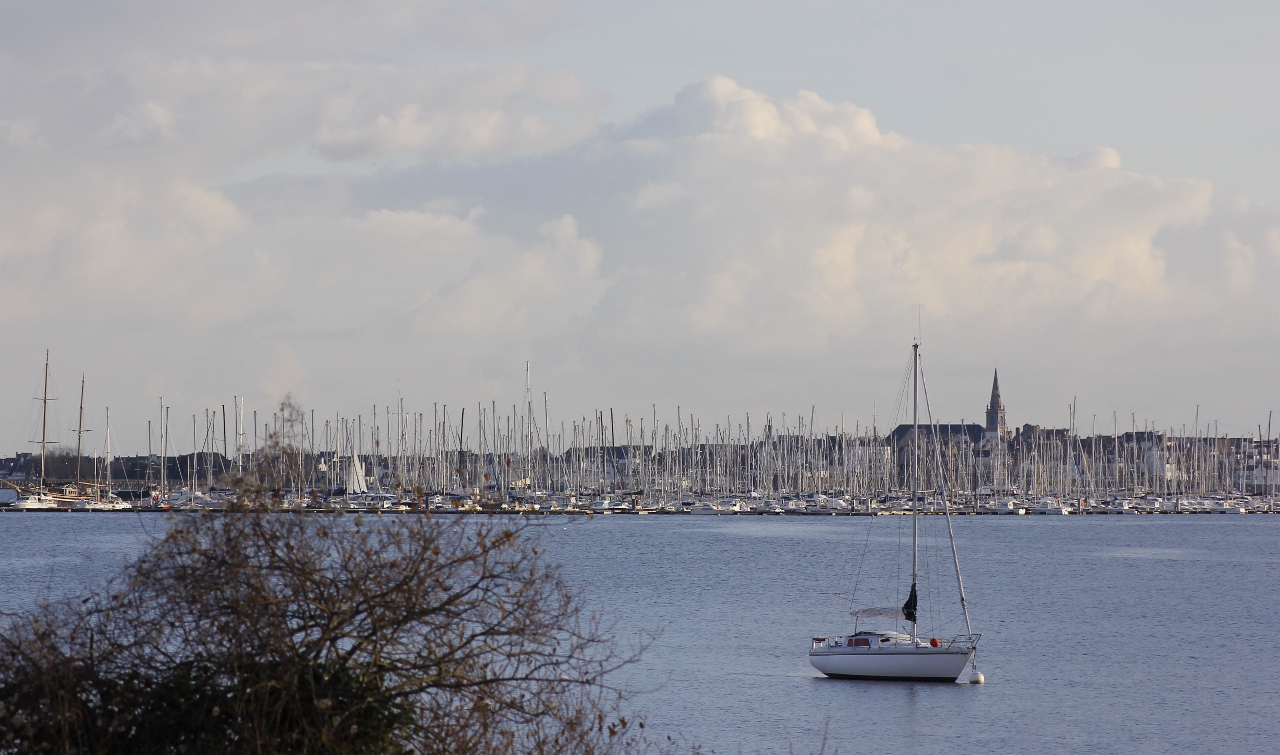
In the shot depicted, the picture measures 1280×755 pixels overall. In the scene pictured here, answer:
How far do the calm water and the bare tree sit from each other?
136 cm

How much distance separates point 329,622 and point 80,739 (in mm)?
1761

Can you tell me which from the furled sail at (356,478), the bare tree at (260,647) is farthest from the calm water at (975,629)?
the furled sail at (356,478)

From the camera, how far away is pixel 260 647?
948cm

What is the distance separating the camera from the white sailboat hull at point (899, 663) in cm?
4022

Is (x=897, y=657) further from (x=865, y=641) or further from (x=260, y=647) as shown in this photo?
(x=260, y=647)

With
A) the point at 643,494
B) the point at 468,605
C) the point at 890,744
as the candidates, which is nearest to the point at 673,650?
the point at 890,744

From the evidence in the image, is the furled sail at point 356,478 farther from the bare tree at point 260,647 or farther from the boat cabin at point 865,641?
the bare tree at point 260,647

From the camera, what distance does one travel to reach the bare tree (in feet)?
30.2

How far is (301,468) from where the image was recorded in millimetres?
9938

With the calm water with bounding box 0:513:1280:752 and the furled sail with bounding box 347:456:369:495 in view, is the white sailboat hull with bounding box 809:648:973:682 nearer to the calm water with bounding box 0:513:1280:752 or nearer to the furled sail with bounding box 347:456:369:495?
the calm water with bounding box 0:513:1280:752

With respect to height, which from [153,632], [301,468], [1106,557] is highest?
[301,468]

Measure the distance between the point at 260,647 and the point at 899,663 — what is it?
3324 cm

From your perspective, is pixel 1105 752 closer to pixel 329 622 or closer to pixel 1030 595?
pixel 329 622

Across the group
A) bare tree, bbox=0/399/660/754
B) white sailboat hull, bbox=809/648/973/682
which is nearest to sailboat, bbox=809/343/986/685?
white sailboat hull, bbox=809/648/973/682
